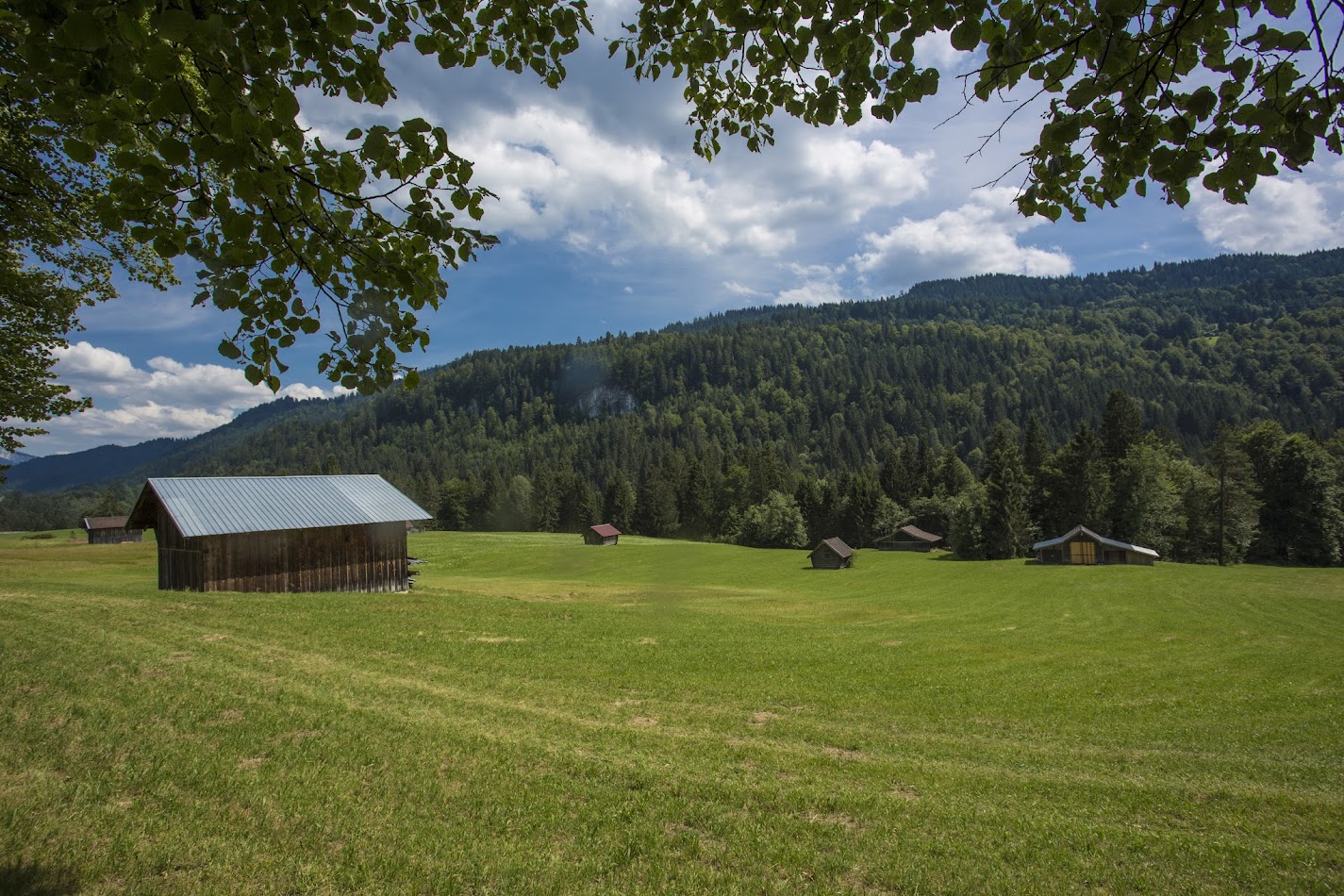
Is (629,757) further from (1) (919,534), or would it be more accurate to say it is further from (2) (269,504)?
(1) (919,534)

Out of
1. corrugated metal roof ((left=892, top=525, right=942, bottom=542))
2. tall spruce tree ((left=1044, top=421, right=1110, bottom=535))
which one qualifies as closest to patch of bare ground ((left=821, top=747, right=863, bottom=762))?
tall spruce tree ((left=1044, top=421, right=1110, bottom=535))

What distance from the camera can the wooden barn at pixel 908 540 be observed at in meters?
89.4

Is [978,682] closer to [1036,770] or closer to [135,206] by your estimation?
[1036,770]

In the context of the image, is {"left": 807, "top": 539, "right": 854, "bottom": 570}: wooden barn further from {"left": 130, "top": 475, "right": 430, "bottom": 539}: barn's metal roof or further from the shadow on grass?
the shadow on grass

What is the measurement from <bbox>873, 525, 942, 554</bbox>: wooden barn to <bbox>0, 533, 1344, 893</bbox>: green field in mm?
70450

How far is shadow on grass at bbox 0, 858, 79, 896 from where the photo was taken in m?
4.80

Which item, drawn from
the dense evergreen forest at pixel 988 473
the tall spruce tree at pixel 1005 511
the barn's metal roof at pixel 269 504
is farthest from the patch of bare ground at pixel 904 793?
the tall spruce tree at pixel 1005 511

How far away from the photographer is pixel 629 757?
8734mm

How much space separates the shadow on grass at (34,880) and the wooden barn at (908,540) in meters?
93.3

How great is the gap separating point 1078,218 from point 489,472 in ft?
435

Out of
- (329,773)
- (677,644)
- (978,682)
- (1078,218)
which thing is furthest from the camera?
(677,644)

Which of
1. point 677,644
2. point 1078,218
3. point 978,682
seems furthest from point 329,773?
point 978,682

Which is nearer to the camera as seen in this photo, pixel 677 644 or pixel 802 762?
pixel 802 762

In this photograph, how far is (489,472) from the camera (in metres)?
130
